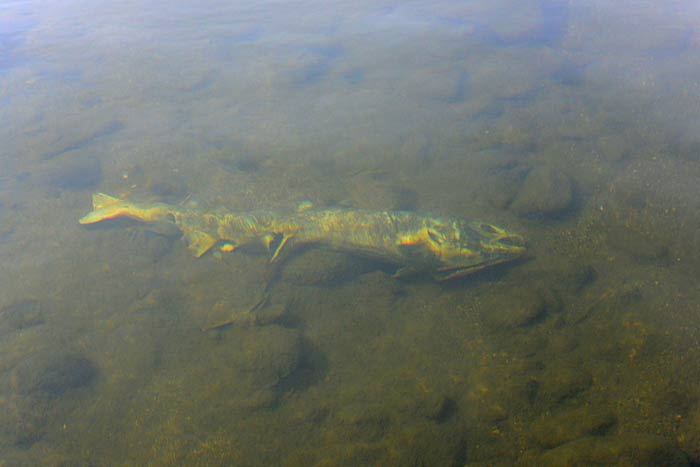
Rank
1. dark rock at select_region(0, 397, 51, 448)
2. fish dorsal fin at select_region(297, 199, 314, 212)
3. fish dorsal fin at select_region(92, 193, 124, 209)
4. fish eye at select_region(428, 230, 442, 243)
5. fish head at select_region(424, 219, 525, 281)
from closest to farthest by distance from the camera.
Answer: dark rock at select_region(0, 397, 51, 448)
fish head at select_region(424, 219, 525, 281)
fish eye at select_region(428, 230, 442, 243)
fish dorsal fin at select_region(297, 199, 314, 212)
fish dorsal fin at select_region(92, 193, 124, 209)

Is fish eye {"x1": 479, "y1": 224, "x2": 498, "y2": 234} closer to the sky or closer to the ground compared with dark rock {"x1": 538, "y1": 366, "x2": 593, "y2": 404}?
closer to the sky

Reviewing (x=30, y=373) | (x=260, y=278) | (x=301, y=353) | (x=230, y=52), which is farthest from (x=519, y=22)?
(x=30, y=373)

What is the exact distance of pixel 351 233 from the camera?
6.79 meters

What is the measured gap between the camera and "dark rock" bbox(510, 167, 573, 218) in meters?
6.98

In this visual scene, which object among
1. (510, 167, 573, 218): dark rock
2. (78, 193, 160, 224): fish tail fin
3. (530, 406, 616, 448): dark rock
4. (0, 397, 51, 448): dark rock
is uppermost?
(510, 167, 573, 218): dark rock

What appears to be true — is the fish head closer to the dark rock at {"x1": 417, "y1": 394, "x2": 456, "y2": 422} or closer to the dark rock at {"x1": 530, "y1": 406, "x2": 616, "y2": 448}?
the dark rock at {"x1": 417, "y1": 394, "x2": 456, "y2": 422}

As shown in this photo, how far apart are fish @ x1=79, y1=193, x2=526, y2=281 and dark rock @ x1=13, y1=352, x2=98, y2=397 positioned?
8.05 feet

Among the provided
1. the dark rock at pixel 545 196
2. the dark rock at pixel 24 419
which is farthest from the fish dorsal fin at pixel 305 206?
the dark rock at pixel 24 419

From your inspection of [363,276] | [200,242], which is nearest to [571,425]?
[363,276]

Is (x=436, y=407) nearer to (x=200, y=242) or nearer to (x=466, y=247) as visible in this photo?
(x=466, y=247)

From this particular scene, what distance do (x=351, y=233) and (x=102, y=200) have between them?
4.93 metres

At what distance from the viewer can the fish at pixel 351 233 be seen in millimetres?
6238

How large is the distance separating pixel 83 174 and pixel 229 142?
310cm

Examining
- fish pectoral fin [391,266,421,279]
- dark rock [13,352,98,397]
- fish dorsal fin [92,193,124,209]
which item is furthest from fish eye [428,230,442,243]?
fish dorsal fin [92,193,124,209]
